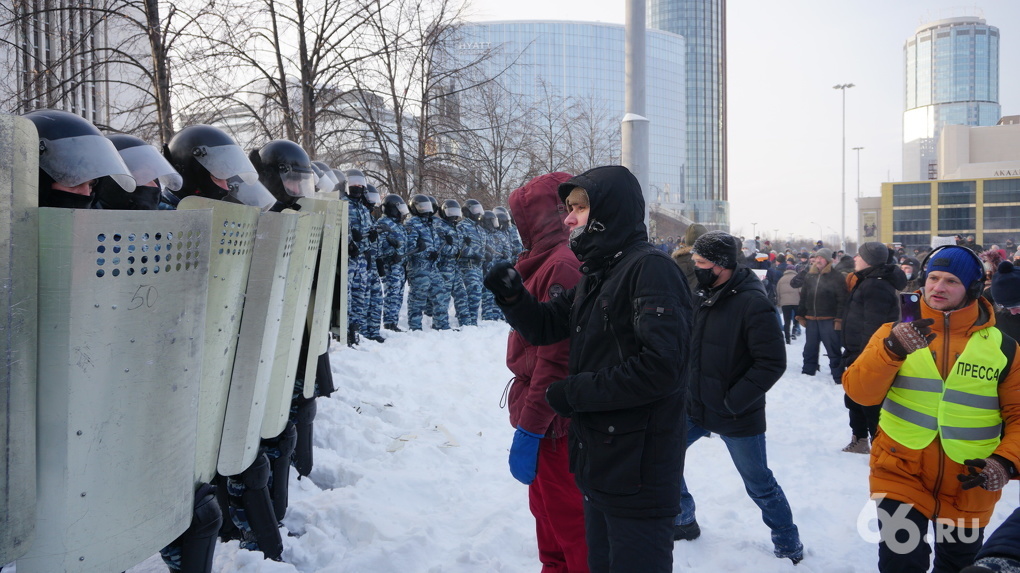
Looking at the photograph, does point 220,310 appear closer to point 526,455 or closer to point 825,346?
point 526,455

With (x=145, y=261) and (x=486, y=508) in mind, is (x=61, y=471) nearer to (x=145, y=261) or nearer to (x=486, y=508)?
(x=145, y=261)

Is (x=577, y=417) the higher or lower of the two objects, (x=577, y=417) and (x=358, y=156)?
the lower

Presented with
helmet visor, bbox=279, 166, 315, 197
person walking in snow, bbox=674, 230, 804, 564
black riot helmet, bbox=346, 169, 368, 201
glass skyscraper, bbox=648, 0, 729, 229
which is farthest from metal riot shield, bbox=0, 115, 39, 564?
glass skyscraper, bbox=648, 0, 729, 229

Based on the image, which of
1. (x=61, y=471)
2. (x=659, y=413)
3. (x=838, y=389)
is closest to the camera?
(x=61, y=471)

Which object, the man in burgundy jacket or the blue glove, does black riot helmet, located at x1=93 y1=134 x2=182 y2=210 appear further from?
the blue glove

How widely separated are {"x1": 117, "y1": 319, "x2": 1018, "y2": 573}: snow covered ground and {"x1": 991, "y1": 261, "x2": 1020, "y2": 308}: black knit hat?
1.58 meters

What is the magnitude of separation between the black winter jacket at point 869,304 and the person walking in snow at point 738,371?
3.69 metres

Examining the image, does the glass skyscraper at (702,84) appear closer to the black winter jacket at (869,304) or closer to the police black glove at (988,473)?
the black winter jacket at (869,304)

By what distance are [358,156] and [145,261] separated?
1475 cm

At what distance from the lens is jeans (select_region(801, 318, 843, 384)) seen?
9.53 metres

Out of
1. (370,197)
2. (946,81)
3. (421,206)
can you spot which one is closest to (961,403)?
(370,197)

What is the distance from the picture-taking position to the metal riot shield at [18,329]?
1637mm

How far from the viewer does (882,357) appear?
289 centimetres

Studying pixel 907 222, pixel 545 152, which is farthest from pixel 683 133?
pixel 545 152
